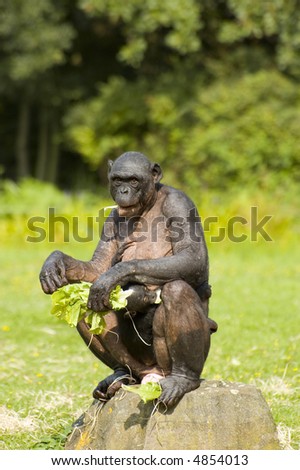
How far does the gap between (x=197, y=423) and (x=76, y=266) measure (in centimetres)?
120

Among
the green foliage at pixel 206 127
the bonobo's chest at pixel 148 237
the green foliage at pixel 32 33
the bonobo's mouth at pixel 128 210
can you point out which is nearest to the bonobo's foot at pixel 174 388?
the bonobo's chest at pixel 148 237

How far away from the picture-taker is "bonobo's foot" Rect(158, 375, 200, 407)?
15.2 feet

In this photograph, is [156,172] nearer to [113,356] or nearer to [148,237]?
[148,237]

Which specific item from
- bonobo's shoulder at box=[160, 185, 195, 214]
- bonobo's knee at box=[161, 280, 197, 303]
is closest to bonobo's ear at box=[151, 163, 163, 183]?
bonobo's shoulder at box=[160, 185, 195, 214]

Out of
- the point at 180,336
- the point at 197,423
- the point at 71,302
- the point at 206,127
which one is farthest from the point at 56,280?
the point at 206,127

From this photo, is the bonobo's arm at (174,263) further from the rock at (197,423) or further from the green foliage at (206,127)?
the green foliage at (206,127)

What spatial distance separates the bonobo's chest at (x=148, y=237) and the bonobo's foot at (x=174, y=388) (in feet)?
2.53

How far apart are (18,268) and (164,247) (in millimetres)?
9280

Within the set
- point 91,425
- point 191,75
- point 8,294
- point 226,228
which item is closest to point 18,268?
point 8,294

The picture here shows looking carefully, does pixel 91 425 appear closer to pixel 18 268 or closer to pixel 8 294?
pixel 8 294

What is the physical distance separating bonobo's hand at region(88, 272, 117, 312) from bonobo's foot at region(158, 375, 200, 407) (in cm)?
55

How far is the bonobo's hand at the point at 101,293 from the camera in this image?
4.65 m

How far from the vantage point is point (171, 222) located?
198 inches

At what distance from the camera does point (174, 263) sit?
481 centimetres
